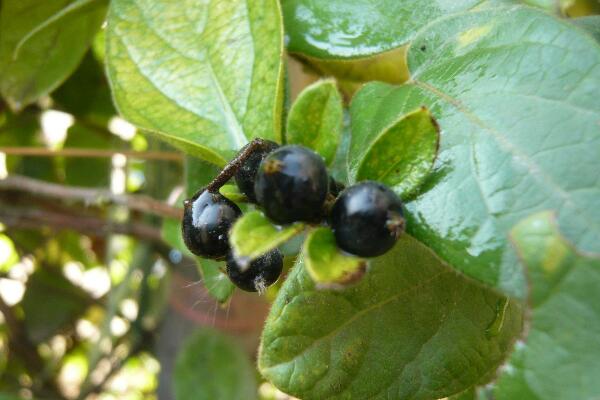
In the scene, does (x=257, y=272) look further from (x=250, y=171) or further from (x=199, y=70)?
(x=199, y=70)

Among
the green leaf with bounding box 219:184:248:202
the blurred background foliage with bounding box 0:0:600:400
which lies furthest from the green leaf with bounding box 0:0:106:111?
the green leaf with bounding box 219:184:248:202

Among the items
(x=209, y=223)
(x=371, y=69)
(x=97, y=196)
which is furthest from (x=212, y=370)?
(x=209, y=223)

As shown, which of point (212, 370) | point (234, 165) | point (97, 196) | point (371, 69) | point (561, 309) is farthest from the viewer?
point (212, 370)

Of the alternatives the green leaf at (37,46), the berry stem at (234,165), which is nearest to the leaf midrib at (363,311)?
the berry stem at (234,165)

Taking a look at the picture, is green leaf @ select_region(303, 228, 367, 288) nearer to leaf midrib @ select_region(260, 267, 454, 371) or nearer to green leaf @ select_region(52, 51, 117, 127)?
leaf midrib @ select_region(260, 267, 454, 371)

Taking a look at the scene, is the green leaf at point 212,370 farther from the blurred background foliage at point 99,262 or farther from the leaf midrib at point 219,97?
the leaf midrib at point 219,97

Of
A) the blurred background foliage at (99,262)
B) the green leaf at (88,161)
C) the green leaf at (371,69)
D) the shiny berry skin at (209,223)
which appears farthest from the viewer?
the green leaf at (88,161)
